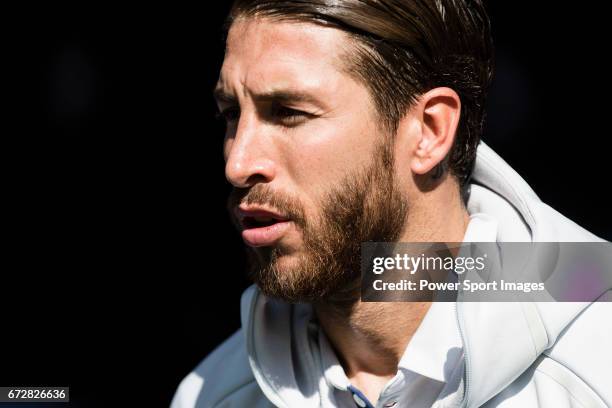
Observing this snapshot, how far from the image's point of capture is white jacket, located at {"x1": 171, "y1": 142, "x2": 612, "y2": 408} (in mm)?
1645

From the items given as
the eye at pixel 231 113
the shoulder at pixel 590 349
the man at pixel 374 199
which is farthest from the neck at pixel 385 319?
the eye at pixel 231 113

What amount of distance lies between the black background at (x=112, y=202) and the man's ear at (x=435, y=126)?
1859 mm

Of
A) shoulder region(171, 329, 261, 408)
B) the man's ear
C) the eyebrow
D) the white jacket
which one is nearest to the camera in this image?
the white jacket

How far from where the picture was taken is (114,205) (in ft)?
12.5

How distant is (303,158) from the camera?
5.97 feet

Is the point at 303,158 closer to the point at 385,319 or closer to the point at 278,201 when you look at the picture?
the point at 278,201

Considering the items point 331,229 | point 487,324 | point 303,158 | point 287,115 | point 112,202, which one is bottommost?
point 487,324

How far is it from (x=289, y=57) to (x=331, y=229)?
16.2 inches

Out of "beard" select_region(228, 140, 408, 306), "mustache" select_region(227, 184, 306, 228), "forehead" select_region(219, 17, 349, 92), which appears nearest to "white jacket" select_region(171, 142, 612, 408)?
"beard" select_region(228, 140, 408, 306)

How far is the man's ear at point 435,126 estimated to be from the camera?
1935mm

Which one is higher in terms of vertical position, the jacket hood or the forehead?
the forehead

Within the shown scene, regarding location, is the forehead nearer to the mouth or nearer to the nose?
the nose

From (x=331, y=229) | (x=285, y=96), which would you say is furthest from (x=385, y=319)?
(x=285, y=96)

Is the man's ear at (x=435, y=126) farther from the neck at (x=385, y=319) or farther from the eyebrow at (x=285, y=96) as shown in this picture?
the eyebrow at (x=285, y=96)
